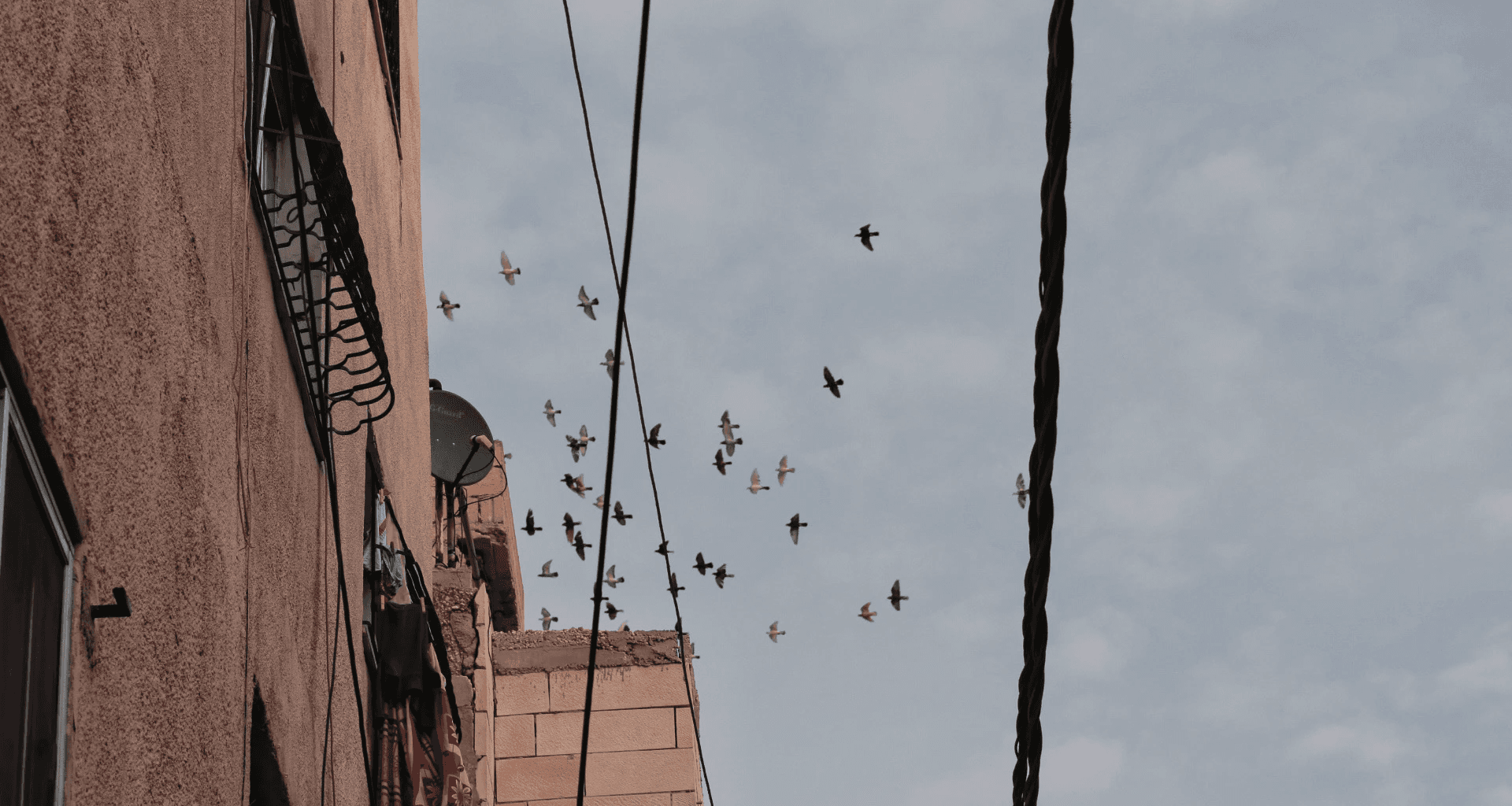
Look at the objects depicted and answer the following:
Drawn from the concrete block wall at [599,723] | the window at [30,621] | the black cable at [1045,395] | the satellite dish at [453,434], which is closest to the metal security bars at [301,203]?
the window at [30,621]

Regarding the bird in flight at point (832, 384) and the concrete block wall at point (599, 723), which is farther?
the bird in flight at point (832, 384)

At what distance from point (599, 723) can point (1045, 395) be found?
1074 centimetres

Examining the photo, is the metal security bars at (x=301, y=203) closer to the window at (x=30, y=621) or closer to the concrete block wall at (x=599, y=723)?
the window at (x=30, y=621)

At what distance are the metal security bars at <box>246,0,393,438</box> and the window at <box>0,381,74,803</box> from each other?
209 cm

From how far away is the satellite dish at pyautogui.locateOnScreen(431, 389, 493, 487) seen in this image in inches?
471

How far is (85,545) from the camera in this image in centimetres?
275

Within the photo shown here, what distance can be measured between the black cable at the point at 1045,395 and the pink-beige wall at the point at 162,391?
Result: 146 centimetres

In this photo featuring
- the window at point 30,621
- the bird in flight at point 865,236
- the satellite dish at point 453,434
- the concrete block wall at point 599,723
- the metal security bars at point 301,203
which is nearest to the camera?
the window at point 30,621

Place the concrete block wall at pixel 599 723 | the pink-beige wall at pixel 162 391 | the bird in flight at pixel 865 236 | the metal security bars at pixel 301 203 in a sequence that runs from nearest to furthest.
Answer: the pink-beige wall at pixel 162 391, the metal security bars at pixel 301 203, the concrete block wall at pixel 599 723, the bird in flight at pixel 865 236

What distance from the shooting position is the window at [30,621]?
2311mm

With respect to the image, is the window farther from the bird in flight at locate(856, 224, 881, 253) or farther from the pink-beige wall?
the bird in flight at locate(856, 224, 881, 253)

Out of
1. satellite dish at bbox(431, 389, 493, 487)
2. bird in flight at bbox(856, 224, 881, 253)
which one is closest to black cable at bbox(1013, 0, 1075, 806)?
satellite dish at bbox(431, 389, 493, 487)

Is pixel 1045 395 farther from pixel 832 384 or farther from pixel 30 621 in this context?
pixel 832 384

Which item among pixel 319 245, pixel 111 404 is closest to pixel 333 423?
pixel 319 245
